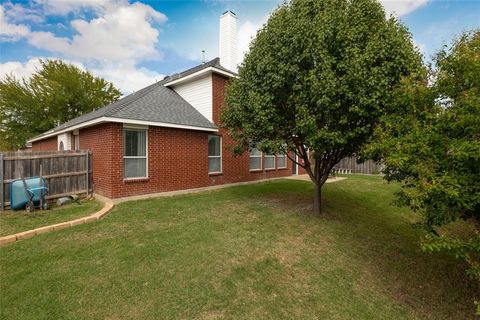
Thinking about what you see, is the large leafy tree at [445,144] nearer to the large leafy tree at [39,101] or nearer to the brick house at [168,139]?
the brick house at [168,139]

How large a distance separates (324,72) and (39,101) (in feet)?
107

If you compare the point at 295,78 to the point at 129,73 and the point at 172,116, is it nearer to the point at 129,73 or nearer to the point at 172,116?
the point at 172,116

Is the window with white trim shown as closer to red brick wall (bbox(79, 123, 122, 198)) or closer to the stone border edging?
red brick wall (bbox(79, 123, 122, 198))

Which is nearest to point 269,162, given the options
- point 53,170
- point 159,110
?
point 159,110

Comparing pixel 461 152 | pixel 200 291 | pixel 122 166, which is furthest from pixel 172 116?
pixel 461 152

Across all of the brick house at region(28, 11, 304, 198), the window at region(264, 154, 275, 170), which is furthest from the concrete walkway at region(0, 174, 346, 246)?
the window at region(264, 154, 275, 170)

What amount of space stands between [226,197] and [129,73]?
83.9 feet

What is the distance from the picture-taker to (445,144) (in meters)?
2.83

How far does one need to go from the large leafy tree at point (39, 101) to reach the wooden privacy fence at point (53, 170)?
23744mm

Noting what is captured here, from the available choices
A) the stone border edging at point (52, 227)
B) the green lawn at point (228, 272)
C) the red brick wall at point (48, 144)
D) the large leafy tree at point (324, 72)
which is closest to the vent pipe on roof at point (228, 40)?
the large leafy tree at point (324, 72)

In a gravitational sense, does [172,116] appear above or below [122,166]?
above

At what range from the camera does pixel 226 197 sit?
912 cm

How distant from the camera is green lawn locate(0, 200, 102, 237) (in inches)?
211

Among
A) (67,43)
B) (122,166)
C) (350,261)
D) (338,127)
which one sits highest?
(67,43)
